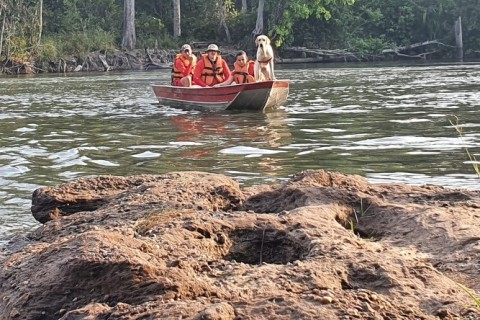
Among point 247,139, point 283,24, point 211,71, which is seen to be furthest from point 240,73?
point 283,24

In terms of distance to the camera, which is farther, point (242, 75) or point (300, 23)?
point (300, 23)

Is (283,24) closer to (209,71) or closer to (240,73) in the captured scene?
(209,71)

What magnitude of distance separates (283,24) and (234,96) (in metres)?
25.8

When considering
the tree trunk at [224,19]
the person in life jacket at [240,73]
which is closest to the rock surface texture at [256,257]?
the person in life jacket at [240,73]

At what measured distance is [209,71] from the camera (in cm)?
1619

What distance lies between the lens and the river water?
303 inches

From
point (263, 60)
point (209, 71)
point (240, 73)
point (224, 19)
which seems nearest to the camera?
point (263, 60)

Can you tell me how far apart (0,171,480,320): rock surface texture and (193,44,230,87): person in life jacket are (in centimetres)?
1135

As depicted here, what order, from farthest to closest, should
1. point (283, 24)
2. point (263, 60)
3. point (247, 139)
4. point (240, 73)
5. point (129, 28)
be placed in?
point (283, 24) < point (129, 28) < point (240, 73) < point (263, 60) < point (247, 139)

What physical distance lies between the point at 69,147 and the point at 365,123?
4.42m

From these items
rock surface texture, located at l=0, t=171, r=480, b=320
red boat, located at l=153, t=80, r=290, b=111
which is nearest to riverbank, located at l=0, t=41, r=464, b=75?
red boat, located at l=153, t=80, r=290, b=111

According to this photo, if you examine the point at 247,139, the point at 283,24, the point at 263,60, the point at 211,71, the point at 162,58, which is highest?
the point at 283,24

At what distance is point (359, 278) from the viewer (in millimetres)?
3223

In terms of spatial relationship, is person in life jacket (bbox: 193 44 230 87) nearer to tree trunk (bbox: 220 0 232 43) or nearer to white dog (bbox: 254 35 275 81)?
white dog (bbox: 254 35 275 81)
